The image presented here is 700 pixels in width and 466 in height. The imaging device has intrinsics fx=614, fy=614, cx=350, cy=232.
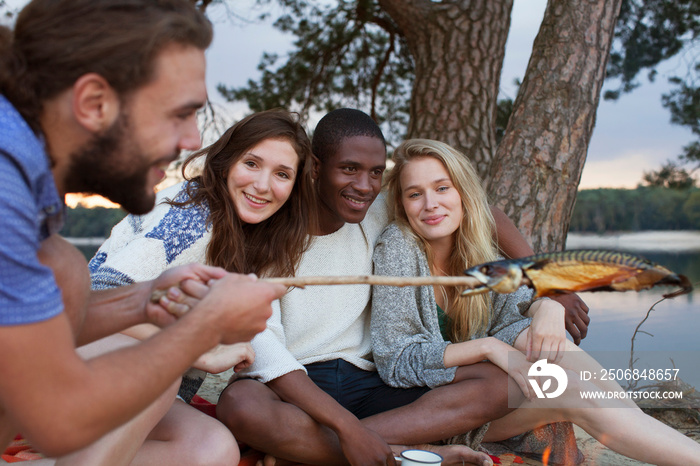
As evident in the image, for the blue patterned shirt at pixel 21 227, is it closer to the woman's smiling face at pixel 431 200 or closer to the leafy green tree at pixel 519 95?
the woman's smiling face at pixel 431 200

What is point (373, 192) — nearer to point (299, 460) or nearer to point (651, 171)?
point (299, 460)

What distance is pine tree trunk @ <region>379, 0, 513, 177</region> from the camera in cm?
436

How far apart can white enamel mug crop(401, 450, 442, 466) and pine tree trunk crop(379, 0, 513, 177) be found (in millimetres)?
2550

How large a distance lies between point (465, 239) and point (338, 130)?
791 millimetres

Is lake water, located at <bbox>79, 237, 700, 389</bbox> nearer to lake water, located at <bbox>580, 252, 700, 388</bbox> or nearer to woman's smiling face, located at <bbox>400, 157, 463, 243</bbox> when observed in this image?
lake water, located at <bbox>580, 252, 700, 388</bbox>

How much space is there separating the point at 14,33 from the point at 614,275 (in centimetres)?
164

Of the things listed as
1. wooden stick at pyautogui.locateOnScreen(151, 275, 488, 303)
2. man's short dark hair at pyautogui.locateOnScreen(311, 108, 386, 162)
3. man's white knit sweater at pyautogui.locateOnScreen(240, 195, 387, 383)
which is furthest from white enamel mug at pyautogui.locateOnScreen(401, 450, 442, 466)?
man's short dark hair at pyautogui.locateOnScreen(311, 108, 386, 162)

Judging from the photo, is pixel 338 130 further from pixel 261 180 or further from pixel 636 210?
pixel 636 210

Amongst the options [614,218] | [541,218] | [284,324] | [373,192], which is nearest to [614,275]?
[373,192]

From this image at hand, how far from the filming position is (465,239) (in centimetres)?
287

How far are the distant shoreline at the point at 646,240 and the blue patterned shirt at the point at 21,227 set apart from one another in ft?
13.0

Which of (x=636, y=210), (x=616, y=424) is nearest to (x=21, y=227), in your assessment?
(x=616, y=424)

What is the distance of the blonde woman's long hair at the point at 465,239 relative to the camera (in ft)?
9.34

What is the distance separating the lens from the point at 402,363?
2.68 m
